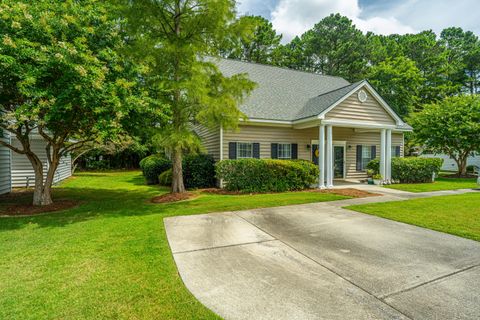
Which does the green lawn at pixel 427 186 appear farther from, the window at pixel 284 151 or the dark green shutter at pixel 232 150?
the dark green shutter at pixel 232 150

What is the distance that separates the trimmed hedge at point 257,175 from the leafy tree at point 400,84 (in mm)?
19927

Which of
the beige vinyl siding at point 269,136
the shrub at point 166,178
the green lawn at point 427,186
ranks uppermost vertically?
the beige vinyl siding at point 269,136

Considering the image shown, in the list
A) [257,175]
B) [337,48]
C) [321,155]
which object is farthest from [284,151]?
[337,48]

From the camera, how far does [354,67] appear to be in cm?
3152

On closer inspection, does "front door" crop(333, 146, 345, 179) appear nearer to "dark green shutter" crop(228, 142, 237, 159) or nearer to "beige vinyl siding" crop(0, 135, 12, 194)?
"dark green shutter" crop(228, 142, 237, 159)

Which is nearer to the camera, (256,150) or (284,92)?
(256,150)

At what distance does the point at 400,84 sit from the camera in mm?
25016

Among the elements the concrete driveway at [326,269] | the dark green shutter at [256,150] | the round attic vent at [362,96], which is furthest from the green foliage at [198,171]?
the round attic vent at [362,96]

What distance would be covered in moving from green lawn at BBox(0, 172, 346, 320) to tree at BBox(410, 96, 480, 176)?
1815 centimetres

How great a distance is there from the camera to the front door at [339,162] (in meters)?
14.6

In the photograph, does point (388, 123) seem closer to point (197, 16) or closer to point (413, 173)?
point (413, 173)

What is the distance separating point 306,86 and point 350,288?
14.9 metres

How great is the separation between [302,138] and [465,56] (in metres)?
37.8

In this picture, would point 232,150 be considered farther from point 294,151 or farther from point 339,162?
point 339,162
